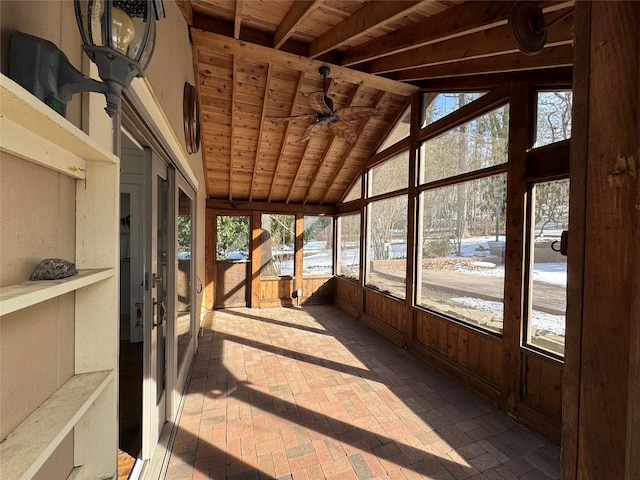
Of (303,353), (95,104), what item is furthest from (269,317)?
(95,104)

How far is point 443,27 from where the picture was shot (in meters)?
2.39

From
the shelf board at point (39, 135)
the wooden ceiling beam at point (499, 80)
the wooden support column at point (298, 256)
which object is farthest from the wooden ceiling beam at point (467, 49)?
the wooden support column at point (298, 256)

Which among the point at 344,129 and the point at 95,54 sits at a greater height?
the point at 344,129

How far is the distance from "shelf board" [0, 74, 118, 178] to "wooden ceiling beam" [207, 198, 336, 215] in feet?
18.4

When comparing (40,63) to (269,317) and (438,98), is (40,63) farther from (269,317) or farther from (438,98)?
(269,317)

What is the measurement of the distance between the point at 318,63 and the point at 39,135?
11.1ft

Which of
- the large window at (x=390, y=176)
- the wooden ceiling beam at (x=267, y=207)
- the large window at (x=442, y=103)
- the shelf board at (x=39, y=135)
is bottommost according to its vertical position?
the shelf board at (x=39, y=135)

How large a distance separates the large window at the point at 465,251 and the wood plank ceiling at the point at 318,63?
4.15 feet

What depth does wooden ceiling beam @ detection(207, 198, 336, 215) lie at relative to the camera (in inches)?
246

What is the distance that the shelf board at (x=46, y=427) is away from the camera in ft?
1.78

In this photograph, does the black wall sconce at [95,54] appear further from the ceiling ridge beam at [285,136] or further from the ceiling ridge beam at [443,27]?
the ceiling ridge beam at [285,136]

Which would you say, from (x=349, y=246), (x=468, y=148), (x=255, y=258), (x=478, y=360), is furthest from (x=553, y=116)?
(x=255, y=258)

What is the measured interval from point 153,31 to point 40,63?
288 millimetres

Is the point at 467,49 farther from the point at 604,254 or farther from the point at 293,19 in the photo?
the point at 604,254
